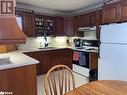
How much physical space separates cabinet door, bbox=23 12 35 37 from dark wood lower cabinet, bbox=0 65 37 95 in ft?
7.24

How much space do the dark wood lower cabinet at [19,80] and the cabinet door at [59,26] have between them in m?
2.98

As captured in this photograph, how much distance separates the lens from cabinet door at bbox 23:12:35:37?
Result: 14.0ft

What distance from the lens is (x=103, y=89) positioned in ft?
4.83

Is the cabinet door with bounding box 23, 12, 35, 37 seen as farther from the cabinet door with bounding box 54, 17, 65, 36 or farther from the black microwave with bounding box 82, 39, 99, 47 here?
the black microwave with bounding box 82, 39, 99, 47

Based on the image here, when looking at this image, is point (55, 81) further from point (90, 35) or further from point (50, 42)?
point (50, 42)

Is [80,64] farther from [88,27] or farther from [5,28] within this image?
[5,28]

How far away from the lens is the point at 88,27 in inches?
177

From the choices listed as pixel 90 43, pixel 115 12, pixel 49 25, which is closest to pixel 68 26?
pixel 49 25

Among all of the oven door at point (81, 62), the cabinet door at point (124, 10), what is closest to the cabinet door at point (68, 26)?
the oven door at point (81, 62)

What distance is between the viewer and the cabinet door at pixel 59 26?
5.21m

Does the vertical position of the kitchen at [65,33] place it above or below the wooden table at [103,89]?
above

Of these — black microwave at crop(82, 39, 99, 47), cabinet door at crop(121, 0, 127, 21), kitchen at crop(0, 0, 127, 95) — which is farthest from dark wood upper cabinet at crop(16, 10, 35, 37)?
cabinet door at crop(121, 0, 127, 21)

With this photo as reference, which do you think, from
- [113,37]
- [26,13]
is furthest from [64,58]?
[113,37]

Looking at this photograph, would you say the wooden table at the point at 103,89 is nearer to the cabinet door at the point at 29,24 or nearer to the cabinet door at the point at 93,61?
the cabinet door at the point at 93,61
